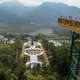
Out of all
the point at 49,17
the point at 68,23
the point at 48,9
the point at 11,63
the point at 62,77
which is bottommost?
the point at 62,77

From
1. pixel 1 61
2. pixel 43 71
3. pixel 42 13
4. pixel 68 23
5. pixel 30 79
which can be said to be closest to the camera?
pixel 68 23

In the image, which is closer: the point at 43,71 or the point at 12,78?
the point at 12,78

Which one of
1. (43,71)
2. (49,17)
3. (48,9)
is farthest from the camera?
(48,9)

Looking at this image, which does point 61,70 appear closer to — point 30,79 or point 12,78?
point 30,79

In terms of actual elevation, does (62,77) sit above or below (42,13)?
below

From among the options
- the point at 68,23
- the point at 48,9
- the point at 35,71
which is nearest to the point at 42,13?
the point at 48,9

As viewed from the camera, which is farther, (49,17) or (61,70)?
(49,17)

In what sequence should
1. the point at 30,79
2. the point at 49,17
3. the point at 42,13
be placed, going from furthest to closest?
the point at 42,13
the point at 49,17
the point at 30,79

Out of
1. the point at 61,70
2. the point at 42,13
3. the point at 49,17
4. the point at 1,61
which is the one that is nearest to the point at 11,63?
the point at 1,61

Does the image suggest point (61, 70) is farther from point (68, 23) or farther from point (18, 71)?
point (68, 23)
